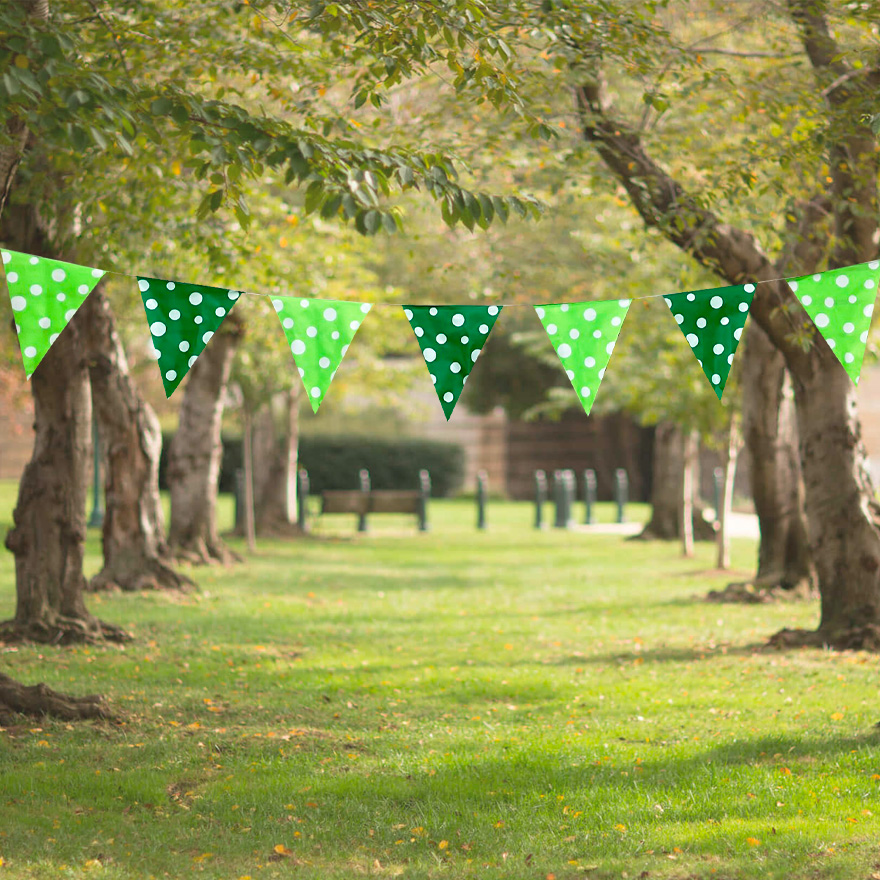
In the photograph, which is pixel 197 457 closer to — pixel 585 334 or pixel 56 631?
pixel 56 631

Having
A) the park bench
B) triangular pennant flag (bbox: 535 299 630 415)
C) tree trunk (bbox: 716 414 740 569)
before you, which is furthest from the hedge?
triangular pennant flag (bbox: 535 299 630 415)

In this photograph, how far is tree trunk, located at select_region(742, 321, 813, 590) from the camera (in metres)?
12.7

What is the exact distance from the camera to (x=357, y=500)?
71.6 ft

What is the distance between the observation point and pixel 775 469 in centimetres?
1272

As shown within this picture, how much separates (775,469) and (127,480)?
7.07m

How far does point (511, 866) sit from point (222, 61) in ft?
20.4

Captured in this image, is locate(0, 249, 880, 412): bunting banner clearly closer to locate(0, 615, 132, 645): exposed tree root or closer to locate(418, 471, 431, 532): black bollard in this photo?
locate(0, 615, 132, 645): exposed tree root

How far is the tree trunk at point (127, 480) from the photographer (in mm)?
11914

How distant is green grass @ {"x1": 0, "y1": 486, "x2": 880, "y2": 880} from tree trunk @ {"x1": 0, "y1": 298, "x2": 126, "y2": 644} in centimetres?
46

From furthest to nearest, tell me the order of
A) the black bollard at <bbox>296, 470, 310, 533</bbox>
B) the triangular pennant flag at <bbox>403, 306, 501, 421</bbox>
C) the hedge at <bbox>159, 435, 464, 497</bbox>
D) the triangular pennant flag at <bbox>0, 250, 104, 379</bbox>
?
the hedge at <bbox>159, 435, 464, 497</bbox>, the black bollard at <bbox>296, 470, 310, 533</bbox>, the triangular pennant flag at <bbox>403, 306, 501, 421</bbox>, the triangular pennant flag at <bbox>0, 250, 104, 379</bbox>

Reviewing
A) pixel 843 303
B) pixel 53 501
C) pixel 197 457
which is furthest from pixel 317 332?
pixel 197 457

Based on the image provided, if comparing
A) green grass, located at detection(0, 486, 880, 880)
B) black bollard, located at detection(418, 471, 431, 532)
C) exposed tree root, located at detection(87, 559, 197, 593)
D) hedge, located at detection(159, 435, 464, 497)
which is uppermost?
hedge, located at detection(159, 435, 464, 497)

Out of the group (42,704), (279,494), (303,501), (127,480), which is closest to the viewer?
(42,704)

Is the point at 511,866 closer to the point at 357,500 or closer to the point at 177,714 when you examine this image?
the point at 177,714
